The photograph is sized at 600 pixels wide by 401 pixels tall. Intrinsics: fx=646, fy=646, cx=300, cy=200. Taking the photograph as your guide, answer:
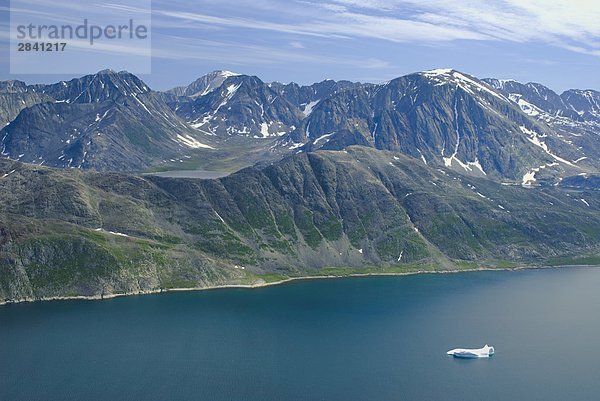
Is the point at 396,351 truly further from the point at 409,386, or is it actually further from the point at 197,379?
the point at 197,379

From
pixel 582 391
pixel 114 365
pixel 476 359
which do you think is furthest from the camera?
pixel 476 359

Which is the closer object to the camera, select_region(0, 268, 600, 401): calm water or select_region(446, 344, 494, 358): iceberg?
select_region(0, 268, 600, 401): calm water

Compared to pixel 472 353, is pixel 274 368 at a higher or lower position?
lower

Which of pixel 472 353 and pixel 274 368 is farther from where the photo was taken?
pixel 472 353

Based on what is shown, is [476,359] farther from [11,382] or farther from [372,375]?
[11,382]

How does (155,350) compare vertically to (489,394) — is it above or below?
below

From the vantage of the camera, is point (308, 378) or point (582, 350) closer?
point (308, 378)

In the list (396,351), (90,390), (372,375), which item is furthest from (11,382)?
(396,351)

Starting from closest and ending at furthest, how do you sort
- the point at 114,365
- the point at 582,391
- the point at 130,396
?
the point at 130,396
the point at 582,391
the point at 114,365

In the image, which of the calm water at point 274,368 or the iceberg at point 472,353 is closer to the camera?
the calm water at point 274,368
